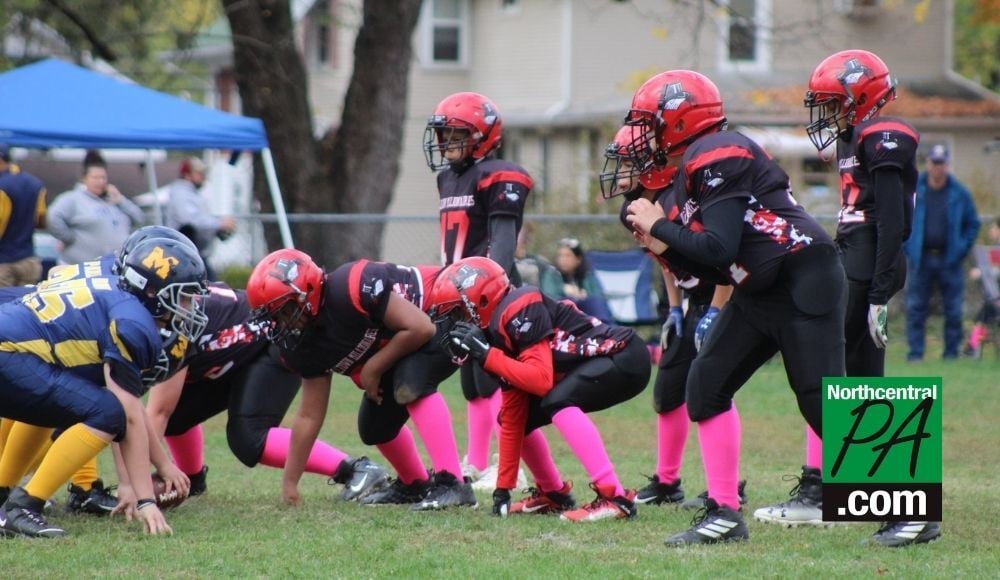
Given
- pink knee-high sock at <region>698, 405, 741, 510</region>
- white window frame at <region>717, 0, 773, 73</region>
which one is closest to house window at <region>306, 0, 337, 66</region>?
white window frame at <region>717, 0, 773, 73</region>

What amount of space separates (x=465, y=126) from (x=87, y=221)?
18.2 ft

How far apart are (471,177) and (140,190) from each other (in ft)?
54.0

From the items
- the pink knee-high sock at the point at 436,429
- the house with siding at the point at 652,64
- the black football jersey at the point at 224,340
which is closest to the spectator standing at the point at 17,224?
the black football jersey at the point at 224,340

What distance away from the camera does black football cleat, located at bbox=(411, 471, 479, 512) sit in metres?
6.80

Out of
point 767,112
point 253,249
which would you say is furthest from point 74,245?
point 767,112

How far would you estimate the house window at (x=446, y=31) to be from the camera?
27.0 m

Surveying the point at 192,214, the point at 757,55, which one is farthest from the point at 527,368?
the point at 757,55

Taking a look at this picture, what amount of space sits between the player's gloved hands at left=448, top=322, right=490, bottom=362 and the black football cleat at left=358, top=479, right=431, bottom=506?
112 centimetres

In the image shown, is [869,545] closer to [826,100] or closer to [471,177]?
[826,100]

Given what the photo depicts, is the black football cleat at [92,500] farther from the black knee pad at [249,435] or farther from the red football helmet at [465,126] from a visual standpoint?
the red football helmet at [465,126]

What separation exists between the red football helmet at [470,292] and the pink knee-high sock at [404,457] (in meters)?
0.89

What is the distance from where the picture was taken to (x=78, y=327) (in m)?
6.03

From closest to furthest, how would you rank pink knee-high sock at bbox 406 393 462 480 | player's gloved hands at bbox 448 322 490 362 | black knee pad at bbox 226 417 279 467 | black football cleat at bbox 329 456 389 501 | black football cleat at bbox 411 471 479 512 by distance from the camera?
1. player's gloved hands at bbox 448 322 490 362
2. black football cleat at bbox 411 471 479 512
3. pink knee-high sock at bbox 406 393 462 480
4. black knee pad at bbox 226 417 279 467
5. black football cleat at bbox 329 456 389 501

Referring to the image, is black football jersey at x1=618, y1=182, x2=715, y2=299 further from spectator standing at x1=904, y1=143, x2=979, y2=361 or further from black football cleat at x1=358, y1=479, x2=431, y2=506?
spectator standing at x1=904, y1=143, x2=979, y2=361
